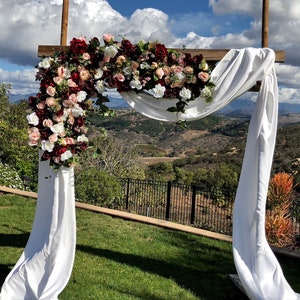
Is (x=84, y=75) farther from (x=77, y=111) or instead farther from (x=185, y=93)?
(x=185, y=93)

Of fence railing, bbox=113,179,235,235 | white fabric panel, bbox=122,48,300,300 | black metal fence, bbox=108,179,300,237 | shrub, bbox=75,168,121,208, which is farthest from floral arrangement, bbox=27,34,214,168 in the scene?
shrub, bbox=75,168,121,208

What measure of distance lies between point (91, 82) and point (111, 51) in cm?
39

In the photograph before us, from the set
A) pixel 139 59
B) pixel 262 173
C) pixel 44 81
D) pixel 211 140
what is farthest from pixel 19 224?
pixel 211 140

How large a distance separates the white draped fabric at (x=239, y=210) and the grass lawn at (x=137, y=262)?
438 mm

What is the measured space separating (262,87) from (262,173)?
88cm

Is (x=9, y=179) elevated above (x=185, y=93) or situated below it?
below

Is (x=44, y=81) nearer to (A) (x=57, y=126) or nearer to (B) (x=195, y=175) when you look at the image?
(A) (x=57, y=126)

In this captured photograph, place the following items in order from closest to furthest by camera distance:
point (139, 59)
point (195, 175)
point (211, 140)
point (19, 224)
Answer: point (139, 59)
point (19, 224)
point (195, 175)
point (211, 140)

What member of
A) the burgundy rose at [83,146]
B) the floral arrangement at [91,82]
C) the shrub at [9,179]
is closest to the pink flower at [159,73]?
the floral arrangement at [91,82]

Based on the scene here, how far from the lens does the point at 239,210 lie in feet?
14.3

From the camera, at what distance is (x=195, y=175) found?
1805cm

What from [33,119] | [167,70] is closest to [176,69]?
[167,70]

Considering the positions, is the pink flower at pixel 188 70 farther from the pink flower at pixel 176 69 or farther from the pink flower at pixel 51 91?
the pink flower at pixel 51 91

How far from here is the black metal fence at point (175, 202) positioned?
32.7 ft
